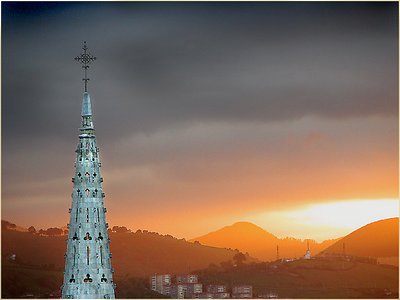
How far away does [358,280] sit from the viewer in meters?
15.4

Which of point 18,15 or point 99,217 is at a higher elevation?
point 18,15

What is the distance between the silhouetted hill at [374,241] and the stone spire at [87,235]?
336 centimetres

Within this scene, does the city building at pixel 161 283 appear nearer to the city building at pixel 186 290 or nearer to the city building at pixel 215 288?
the city building at pixel 186 290

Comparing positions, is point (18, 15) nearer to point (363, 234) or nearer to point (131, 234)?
point (131, 234)

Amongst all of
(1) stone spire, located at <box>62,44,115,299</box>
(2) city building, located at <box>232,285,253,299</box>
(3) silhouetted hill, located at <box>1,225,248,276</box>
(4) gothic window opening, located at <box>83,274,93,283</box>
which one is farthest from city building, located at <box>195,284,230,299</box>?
(4) gothic window opening, located at <box>83,274,93,283</box>

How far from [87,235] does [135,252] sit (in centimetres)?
130

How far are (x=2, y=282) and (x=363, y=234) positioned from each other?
5.33 meters

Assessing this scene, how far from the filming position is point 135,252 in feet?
51.6

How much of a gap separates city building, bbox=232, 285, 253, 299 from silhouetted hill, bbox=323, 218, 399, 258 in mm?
1255

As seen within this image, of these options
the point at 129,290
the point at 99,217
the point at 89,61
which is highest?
the point at 89,61

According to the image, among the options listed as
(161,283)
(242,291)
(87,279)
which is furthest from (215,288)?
(87,279)

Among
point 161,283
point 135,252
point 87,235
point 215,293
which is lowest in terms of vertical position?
point 215,293

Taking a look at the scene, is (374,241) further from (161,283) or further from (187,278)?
(161,283)

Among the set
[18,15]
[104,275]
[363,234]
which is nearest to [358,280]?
[363,234]
